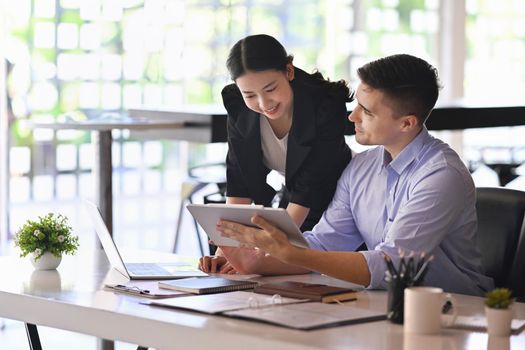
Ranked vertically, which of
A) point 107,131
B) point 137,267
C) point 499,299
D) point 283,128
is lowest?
point 137,267

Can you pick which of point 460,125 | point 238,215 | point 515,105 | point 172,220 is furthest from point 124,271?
point 172,220

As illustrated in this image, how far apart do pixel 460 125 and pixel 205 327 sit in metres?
A: 3.08

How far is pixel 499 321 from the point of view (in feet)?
6.28

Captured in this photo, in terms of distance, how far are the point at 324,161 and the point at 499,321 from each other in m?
1.25

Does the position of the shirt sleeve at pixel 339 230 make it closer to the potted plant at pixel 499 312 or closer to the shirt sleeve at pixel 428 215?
the shirt sleeve at pixel 428 215

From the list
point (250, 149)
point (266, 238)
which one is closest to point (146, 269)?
point (266, 238)

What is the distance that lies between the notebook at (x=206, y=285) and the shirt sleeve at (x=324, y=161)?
2.21 feet

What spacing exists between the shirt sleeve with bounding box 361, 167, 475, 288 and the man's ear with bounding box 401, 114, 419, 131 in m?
0.15

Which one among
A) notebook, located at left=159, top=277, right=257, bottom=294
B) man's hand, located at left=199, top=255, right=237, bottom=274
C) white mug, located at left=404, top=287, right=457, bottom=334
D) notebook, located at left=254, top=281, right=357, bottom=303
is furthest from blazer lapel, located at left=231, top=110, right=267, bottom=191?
white mug, located at left=404, top=287, right=457, bottom=334

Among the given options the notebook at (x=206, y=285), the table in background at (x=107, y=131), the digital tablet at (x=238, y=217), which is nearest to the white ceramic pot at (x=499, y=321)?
the digital tablet at (x=238, y=217)

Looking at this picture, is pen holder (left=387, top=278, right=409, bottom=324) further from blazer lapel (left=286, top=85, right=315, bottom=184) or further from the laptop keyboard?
blazer lapel (left=286, top=85, right=315, bottom=184)

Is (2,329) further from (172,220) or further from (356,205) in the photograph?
(356,205)

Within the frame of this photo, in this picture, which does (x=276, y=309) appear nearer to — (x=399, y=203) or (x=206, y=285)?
(x=206, y=285)

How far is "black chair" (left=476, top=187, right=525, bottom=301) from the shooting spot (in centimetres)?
274
